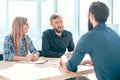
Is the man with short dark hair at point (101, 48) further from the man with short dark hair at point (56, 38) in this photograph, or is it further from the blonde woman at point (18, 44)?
the man with short dark hair at point (56, 38)

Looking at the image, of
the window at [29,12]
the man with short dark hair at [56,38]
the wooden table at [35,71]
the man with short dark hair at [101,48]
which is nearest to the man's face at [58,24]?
the man with short dark hair at [56,38]

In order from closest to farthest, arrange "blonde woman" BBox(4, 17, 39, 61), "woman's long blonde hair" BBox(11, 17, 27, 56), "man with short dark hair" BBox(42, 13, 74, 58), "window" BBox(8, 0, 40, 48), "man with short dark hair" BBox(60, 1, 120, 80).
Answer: "man with short dark hair" BBox(60, 1, 120, 80)
"blonde woman" BBox(4, 17, 39, 61)
"woman's long blonde hair" BBox(11, 17, 27, 56)
"man with short dark hair" BBox(42, 13, 74, 58)
"window" BBox(8, 0, 40, 48)

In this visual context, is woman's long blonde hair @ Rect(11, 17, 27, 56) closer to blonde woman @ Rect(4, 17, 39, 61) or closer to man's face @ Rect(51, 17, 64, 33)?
blonde woman @ Rect(4, 17, 39, 61)

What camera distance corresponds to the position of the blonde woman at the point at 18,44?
2.90m

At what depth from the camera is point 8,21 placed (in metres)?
5.21

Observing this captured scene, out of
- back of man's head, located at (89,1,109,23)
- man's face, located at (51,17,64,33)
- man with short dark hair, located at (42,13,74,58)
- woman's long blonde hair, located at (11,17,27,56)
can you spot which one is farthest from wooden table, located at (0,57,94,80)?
man's face, located at (51,17,64,33)

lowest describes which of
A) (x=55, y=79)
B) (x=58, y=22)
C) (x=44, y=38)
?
(x=55, y=79)

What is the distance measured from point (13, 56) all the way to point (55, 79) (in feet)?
3.33

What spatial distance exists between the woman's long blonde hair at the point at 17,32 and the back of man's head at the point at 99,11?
1339 millimetres

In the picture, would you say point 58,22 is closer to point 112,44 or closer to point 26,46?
point 26,46

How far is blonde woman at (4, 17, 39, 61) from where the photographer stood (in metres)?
2.90

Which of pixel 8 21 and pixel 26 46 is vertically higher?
pixel 8 21

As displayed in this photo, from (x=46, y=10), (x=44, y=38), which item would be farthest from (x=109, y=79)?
(x=46, y=10)

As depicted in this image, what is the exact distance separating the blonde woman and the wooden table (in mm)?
249
